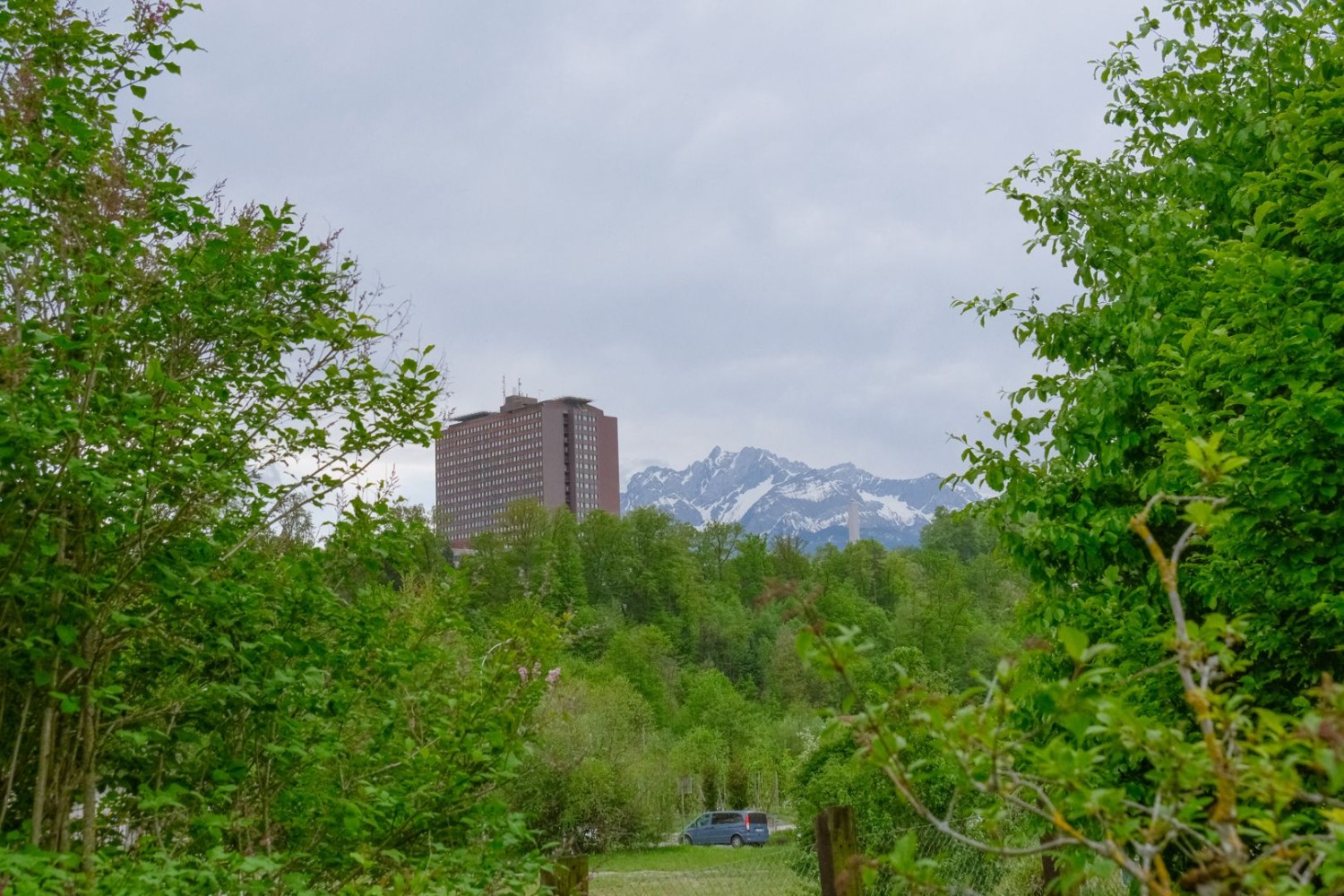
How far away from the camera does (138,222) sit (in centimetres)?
380

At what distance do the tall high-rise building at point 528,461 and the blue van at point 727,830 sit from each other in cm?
7989

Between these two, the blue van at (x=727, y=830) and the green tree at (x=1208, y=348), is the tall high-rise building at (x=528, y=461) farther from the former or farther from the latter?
the green tree at (x=1208, y=348)

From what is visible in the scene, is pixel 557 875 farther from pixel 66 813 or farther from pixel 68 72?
pixel 68 72

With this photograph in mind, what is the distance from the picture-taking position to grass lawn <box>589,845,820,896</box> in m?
15.2

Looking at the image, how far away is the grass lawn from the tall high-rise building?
84831 mm

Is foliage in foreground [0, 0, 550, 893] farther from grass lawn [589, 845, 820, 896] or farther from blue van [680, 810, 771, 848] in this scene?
blue van [680, 810, 771, 848]

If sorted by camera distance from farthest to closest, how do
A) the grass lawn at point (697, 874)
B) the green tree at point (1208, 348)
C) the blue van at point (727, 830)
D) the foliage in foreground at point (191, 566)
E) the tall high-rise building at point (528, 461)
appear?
the tall high-rise building at point (528, 461) < the blue van at point (727, 830) < the grass lawn at point (697, 874) < the green tree at point (1208, 348) < the foliage in foreground at point (191, 566)

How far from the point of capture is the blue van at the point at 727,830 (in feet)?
112

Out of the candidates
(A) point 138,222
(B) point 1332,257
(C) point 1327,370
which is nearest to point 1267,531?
(C) point 1327,370

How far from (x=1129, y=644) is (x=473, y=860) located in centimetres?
384

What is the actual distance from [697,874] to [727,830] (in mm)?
15045

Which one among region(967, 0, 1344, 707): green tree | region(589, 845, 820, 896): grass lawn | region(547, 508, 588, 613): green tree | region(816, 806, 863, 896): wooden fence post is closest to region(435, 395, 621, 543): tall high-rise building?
region(547, 508, 588, 613): green tree

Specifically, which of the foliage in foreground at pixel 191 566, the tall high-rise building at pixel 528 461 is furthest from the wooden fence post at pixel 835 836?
the tall high-rise building at pixel 528 461

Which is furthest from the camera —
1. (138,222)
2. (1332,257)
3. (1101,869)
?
(1332,257)
